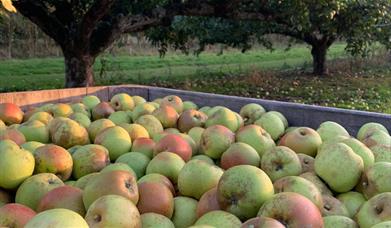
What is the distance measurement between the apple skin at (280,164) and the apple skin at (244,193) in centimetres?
36

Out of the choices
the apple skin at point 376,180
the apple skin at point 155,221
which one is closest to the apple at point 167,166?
the apple skin at point 155,221

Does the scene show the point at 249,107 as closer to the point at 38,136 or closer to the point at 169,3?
the point at 38,136

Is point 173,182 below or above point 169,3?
below

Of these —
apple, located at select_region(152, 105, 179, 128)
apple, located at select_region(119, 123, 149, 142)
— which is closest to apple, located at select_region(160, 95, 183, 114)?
apple, located at select_region(152, 105, 179, 128)

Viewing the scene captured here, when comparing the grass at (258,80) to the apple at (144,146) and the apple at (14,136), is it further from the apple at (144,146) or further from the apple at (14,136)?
the apple at (14,136)

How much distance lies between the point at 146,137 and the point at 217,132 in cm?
51

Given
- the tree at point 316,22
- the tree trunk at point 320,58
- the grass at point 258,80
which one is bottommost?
the grass at point 258,80

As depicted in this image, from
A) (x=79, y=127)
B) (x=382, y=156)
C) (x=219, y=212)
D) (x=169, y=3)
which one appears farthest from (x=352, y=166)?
(x=169, y=3)

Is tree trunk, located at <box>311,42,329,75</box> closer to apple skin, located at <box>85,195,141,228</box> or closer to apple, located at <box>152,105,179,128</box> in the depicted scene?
apple, located at <box>152,105,179,128</box>

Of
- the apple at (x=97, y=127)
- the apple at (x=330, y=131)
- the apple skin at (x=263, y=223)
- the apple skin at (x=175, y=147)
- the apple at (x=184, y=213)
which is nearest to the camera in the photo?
the apple skin at (x=263, y=223)

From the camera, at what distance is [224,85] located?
43.1 ft

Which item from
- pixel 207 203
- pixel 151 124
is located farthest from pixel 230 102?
pixel 207 203

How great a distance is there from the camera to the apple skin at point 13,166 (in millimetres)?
2320

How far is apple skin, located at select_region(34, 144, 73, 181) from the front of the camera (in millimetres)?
2465
